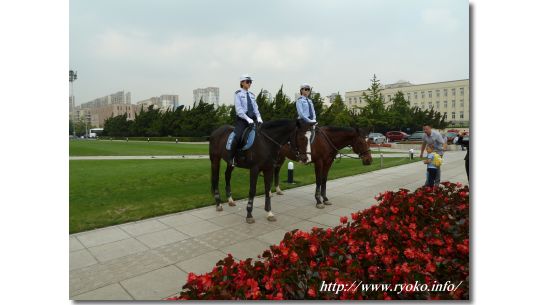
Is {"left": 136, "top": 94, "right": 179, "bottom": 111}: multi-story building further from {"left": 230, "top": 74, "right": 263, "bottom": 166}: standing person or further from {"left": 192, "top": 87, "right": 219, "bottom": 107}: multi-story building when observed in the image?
{"left": 230, "top": 74, "right": 263, "bottom": 166}: standing person

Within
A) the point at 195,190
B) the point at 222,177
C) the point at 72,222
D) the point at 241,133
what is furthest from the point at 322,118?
the point at 72,222

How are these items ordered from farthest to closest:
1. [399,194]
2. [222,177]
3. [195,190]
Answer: [222,177]
[195,190]
[399,194]

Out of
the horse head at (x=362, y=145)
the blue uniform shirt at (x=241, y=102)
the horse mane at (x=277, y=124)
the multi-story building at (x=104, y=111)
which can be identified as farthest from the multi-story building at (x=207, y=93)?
the horse head at (x=362, y=145)

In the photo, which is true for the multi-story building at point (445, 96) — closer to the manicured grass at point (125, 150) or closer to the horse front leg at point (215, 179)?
the horse front leg at point (215, 179)

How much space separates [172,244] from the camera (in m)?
4.64

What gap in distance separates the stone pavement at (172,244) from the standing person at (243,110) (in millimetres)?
1661

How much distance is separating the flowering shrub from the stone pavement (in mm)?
1023

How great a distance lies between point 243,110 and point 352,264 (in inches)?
157

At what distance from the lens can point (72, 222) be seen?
5.36 metres

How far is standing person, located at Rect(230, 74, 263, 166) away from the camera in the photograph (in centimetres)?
588

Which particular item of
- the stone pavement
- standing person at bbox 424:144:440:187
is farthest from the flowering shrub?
standing person at bbox 424:144:440:187

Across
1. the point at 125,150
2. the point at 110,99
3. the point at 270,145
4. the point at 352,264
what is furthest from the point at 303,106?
the point at 125,150
